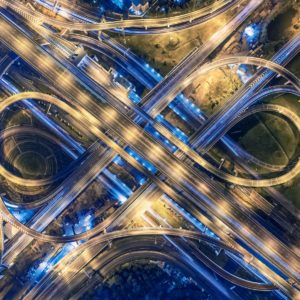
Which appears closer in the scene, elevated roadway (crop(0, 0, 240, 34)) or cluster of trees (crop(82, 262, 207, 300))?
cluster of trees (crop(82, 262, 207, 300))

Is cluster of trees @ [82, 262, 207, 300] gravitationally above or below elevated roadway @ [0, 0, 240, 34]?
below

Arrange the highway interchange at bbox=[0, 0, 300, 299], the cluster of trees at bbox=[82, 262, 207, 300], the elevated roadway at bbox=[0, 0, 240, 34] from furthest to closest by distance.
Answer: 1. the elevated roadway at bbox=[0, 0, 240, 34]
2. the cluster of trees at bbox=[82, 262, 207, 300]
3. the highway interchange at bbox=[0, 0, 300, 299]

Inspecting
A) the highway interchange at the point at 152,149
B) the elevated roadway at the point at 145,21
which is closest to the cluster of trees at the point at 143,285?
the highway interchange at the point at 152,149

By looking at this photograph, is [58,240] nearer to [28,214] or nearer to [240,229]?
[28,214]

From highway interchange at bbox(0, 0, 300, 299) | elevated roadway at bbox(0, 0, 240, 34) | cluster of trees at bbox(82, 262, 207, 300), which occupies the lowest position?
cluster of trees at bbox(82, 262, 207, 300)

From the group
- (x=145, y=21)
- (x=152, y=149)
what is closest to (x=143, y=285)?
(x=152, y=149)

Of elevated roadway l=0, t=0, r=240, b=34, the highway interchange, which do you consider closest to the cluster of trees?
the highway interchange

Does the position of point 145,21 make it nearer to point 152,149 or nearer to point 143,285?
point 152,149

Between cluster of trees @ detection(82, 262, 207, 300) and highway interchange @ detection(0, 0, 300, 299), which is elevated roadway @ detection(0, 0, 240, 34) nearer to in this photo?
highway interchange @ detection(0, 0, 300, 299)

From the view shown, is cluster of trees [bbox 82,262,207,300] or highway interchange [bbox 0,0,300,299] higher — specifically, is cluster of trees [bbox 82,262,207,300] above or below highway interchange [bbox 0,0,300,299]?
below

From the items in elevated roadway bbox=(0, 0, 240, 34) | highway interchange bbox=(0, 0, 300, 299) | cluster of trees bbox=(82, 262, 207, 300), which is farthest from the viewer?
elevated roadway bbox=(0, 0, 240, 34)
